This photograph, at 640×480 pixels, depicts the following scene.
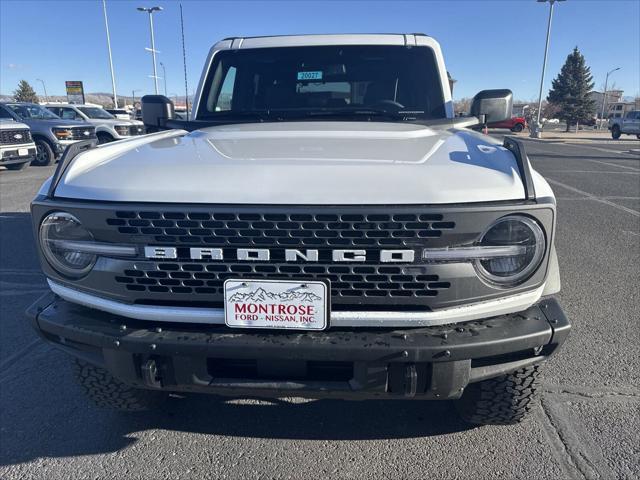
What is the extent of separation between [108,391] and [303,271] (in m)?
1.27

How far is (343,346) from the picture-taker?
5.80 ft

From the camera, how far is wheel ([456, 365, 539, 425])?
217 centimetres

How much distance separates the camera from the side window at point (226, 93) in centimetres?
356

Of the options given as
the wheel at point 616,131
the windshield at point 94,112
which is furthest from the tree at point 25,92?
the wheel at point 616,131

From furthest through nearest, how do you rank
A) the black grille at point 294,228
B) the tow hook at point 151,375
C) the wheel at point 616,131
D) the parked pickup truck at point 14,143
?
the wheel at point 616,131, the parked pickup truck at point 14,143, the tow hook at point 151,375, the black grille at point 294,228

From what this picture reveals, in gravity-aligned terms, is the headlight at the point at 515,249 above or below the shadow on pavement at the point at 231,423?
above

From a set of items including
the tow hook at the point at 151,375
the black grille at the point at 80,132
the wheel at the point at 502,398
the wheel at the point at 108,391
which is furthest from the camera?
the black grille at the point at 80,132

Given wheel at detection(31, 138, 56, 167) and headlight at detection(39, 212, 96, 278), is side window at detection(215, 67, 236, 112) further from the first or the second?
wheel at detection(31, 138, 56, 167)

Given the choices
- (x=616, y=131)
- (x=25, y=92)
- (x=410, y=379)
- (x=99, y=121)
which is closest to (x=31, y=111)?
(x=99, y=121)

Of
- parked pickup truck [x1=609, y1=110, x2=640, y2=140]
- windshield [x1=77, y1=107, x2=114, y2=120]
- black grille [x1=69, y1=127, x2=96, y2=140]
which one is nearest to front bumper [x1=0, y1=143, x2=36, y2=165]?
black grille [x1=69, y1=127, x2=96, y2=140]

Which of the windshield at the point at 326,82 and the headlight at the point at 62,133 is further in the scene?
the headlight at the point at 62,133

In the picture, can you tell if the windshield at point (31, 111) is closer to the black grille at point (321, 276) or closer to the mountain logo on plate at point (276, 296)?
the black grille at point (321, 276)

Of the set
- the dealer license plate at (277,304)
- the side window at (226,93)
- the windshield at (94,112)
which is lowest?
the dealer license plate at (277,304)

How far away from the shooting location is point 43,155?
46.0 ft
